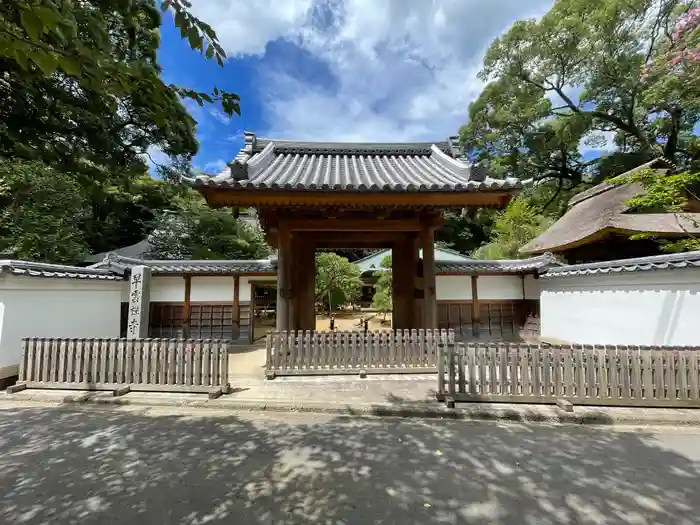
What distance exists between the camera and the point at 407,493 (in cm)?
291

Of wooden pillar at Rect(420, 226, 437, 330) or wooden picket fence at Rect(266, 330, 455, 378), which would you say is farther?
wooden pillar at Rect(420, 226, 437, 330)

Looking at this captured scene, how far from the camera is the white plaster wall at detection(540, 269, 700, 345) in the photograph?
5.78m

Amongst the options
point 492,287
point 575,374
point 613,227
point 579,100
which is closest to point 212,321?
point 492,287

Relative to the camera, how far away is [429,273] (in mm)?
6957

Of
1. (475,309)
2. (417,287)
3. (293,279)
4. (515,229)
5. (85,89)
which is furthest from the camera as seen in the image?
(515,229)

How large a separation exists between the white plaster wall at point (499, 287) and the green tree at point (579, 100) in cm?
1152

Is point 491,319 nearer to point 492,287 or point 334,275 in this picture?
point 492,287

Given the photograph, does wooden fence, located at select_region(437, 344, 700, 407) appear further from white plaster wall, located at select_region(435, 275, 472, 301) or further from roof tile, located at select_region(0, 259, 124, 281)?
Answer: roof tile, located at select_region(0, 259, 124, 281)

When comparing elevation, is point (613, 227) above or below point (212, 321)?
above

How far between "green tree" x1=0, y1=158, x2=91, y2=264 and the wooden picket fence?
9.61 metres

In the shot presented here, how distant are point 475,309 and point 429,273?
4856 mm

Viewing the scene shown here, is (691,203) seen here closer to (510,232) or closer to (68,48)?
(510,232)

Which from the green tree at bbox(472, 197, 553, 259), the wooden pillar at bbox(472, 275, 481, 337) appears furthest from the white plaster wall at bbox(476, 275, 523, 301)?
the green tree at bbox(472, 197, 553, 259)

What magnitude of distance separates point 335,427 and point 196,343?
293cm
